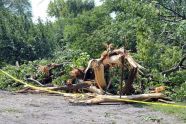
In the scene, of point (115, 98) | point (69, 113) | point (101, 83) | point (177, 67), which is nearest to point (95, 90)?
point (101, 83)

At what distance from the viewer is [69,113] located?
741cm

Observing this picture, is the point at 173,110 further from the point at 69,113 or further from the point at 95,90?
the point at 95,90

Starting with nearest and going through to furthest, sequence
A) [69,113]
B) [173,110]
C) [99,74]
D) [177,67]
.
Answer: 1. [69,113]
2. [173,110]
3. [99,74]
4. [177,67]

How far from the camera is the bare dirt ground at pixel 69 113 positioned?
262 inches

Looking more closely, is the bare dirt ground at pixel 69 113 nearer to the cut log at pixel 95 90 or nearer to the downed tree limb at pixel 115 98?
the downed tree limb at pixel 115 98

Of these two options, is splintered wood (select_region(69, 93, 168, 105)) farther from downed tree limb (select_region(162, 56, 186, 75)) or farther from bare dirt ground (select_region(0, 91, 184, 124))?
downed tree limb (select_region(162, 56, 186, 75))

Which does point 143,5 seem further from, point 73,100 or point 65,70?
point 73,100

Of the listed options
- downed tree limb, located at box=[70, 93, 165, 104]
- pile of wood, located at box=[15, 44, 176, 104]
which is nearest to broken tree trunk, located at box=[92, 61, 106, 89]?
pile of wood, located at box=[15, 44, 176, 104]

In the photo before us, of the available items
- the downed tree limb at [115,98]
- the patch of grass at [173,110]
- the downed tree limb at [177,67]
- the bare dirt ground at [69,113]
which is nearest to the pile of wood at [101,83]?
the downed tree limb at [115,98]

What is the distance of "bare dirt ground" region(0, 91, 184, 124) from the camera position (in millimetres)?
6656

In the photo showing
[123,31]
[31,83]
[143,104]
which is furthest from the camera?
[123,31]

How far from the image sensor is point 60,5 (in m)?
53.6

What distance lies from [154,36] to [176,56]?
110 cm

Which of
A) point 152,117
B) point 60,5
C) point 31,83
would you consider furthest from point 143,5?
point 60,5
